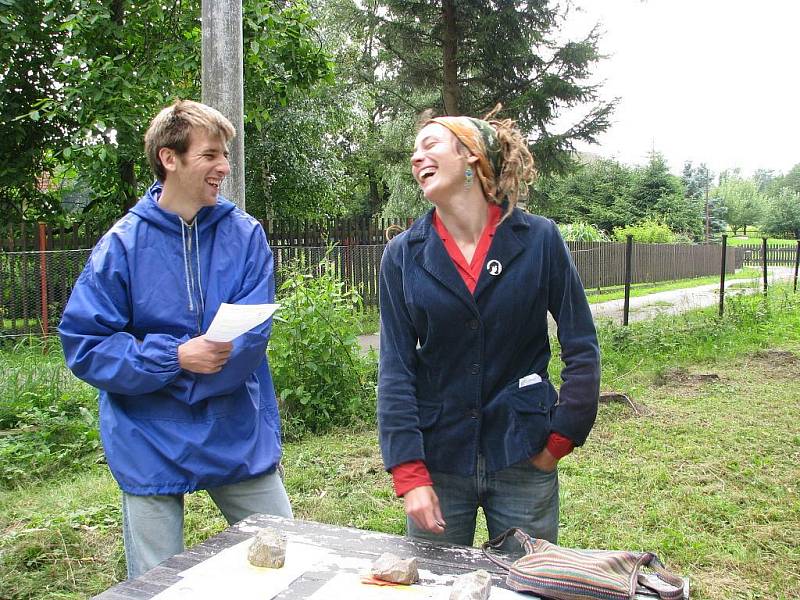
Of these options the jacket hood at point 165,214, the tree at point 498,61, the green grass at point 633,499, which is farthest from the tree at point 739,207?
the jacket hood at point 165,214

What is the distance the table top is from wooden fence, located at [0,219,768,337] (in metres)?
2.10

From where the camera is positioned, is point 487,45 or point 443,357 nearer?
point 443,357

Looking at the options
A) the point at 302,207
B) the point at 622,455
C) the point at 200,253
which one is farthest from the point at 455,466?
the point at 302,207

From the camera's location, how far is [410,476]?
79.7 inches

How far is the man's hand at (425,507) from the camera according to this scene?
2000mm

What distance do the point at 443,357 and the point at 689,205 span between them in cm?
4091

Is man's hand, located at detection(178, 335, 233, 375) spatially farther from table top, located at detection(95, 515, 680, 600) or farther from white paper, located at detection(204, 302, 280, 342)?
table top, located at detection(95, 515, 680, 600)

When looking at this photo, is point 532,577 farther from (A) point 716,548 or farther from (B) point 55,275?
(B) point 55,275

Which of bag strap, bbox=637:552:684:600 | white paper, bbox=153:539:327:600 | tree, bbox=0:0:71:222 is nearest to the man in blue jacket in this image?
white paper, bbox=153:539:327:600

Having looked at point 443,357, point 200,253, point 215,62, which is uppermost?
point 215,62

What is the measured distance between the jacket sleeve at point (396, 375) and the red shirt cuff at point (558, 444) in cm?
36

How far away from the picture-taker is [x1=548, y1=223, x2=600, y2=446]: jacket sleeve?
2.02 metres

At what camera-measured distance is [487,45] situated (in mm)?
12391

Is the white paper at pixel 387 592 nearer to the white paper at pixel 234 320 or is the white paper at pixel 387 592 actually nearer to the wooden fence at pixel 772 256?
the white paper at pixel 234 320
